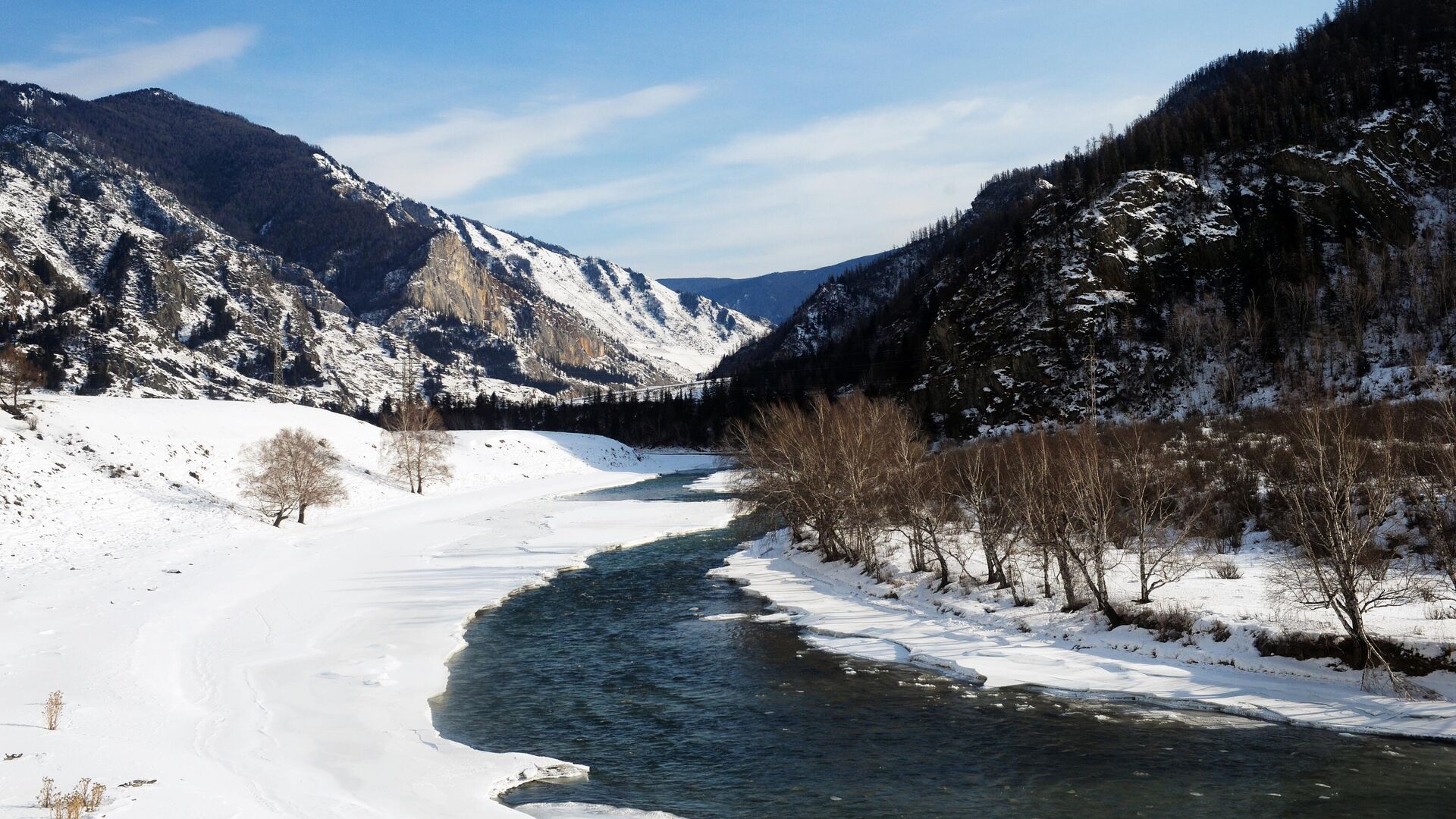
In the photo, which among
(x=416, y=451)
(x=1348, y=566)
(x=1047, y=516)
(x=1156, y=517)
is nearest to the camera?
(x=1348, y=566)

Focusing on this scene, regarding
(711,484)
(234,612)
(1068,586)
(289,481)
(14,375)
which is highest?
(14,375)

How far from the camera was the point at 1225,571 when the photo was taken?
34.1m

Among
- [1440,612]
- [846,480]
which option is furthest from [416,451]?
[1440,612]

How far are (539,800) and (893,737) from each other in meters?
9.21

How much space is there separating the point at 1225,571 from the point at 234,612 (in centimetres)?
4221

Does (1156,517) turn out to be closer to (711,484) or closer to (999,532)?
(999,532)

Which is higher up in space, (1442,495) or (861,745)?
(1442,495)

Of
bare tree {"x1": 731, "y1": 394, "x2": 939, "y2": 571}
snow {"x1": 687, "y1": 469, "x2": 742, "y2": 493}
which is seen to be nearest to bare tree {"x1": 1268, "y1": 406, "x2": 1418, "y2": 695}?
bare tree {"x1": 731, "y1": 394, "x2": 939, "y2": 571}

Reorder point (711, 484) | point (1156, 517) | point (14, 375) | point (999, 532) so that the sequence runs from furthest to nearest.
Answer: point (711, 484), point (14, 375), point (1156, 517), point (999, 532)

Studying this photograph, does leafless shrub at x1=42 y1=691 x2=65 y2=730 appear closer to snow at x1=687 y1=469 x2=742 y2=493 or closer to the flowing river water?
the flowing river water

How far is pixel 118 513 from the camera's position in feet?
176

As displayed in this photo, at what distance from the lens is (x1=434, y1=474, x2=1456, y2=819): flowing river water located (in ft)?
57.6

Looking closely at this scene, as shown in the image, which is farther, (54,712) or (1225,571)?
(1225,571)

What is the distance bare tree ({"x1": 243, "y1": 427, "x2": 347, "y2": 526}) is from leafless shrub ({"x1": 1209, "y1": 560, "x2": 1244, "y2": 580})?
60.1m
